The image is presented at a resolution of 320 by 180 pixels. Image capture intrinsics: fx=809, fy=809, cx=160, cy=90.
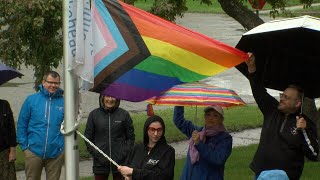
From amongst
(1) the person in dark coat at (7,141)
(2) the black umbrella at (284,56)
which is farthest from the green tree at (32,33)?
(2) the black umbrella at (284,56)

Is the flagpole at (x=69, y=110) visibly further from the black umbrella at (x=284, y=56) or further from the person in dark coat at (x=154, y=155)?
the person in dark coat at (x=154, y=155)

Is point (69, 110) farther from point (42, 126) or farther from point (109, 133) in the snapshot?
point (42, 126)

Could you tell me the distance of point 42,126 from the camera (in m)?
9.84

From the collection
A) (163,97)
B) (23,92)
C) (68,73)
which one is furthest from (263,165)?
(23,92)

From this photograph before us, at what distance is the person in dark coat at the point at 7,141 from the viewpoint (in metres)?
9.38

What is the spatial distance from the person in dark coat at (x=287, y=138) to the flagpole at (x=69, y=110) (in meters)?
1.86

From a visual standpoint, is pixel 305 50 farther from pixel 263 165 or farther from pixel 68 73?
pixel 68 73

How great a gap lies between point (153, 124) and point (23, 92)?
16.1 m

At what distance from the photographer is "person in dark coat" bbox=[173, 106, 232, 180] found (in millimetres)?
7477

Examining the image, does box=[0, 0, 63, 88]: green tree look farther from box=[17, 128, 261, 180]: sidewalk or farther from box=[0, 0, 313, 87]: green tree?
box=[17, 128, 261, 180]: sidewalk

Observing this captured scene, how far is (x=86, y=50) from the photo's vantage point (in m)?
5.54

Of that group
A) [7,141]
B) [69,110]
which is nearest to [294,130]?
[69,110]

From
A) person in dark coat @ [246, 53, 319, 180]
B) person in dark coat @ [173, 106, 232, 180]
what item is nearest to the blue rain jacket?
person in dark coat @ [173, 106, 232, 180]

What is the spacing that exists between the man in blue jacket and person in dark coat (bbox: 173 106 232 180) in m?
2.61
